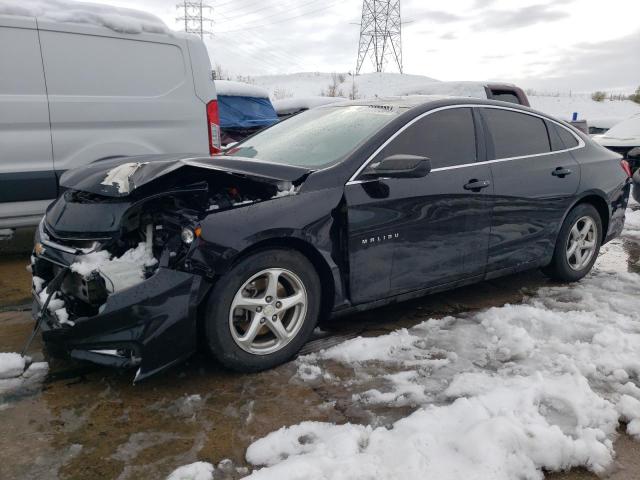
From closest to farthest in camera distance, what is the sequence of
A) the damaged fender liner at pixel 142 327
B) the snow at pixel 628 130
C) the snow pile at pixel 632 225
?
1. the damaged fender liner at pixel 142 327
2. the snow pile at pixel 632 225
3. the snow at pixel 628 130

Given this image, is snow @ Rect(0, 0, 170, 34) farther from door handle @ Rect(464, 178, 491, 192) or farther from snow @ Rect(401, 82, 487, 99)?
snow @ Rect(401, 82, 487, 99)

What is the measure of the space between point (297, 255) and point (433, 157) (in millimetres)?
1214

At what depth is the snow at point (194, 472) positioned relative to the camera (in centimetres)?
211

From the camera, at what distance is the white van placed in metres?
4.60

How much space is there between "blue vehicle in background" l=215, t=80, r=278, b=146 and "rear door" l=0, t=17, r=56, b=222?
14.9 feet

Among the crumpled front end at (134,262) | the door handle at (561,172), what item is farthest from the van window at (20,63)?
the door handle at (561,172)

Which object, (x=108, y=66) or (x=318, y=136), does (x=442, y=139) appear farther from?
(x=108, y=66)

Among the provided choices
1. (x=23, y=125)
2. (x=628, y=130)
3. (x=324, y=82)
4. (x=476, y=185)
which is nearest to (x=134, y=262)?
(x=476, y=185)

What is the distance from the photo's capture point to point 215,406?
2631mm

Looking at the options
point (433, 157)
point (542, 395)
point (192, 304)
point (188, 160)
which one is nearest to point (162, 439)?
point (192, 304)

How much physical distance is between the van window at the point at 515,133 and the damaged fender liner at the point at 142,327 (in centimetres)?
243

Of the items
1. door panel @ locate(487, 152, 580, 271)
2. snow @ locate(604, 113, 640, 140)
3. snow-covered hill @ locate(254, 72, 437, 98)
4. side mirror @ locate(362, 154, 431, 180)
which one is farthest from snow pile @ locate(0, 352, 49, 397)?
snow-covered hill @ locate(254, 72, 437, 98)

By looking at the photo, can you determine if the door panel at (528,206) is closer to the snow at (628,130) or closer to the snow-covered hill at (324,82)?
the snow at (628,130)

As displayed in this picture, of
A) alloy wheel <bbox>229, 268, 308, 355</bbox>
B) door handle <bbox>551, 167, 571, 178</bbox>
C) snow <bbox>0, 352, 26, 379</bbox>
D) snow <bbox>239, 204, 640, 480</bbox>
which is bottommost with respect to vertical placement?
snow <bbox>239, 204, 640, 480</bbox>
